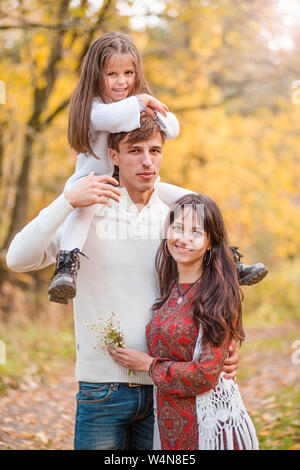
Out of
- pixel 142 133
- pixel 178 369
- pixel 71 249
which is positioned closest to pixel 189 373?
pixel 178 369

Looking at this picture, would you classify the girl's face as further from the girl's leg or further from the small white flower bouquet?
the small white flower bouquet

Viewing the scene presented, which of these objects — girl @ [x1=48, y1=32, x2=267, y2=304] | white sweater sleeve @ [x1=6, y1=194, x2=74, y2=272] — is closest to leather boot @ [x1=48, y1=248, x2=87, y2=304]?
girl @ [x1=48, y1=32, x2=267, y2=304]

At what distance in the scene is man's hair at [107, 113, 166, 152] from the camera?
2314 millimetres

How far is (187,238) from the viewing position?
2236 millimetres

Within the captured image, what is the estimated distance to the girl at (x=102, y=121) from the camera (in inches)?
89.9

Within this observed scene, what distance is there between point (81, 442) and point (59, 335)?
6.48m

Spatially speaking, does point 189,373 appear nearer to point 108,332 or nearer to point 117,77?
point 108,332

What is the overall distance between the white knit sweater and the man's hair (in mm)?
272

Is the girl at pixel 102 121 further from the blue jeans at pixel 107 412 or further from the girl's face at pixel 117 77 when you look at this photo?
the blue jeans at pixel 107 412

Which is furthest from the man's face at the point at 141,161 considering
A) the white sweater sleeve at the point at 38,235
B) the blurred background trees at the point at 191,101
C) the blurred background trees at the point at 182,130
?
the blurred background trees at the point at 191,101

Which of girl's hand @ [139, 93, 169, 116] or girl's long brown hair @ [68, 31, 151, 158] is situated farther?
girl's long brown hair @ [68, 31, 151, 158]

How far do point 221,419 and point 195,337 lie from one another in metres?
0.33

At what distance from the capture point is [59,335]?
857 cm

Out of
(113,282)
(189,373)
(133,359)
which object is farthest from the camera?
(113,282)
